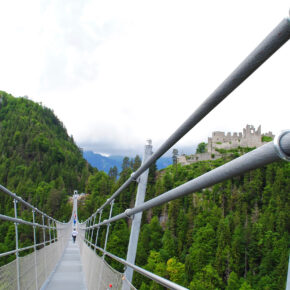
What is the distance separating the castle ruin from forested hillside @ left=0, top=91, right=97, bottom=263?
92.4ft

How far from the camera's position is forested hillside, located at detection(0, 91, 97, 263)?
80.9 m

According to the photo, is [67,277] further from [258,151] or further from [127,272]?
[258,151]

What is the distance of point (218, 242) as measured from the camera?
5453 cm

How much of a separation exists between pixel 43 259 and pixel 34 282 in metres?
0.84

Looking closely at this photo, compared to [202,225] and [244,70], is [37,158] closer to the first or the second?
[202,225]

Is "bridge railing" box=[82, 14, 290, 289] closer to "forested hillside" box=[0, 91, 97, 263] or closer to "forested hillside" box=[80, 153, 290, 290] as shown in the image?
"forested hillside" box=[80, 153, 290, 290]

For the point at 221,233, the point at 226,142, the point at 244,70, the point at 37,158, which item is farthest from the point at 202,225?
the point at 37,158

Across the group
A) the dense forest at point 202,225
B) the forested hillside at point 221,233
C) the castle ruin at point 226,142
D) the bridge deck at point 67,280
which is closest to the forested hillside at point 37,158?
the dense forest at point 202,225

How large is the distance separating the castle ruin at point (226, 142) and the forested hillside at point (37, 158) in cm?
2817

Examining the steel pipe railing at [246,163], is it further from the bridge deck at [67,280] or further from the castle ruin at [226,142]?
the castle ruin at [226,142]

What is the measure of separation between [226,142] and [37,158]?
57.1 m

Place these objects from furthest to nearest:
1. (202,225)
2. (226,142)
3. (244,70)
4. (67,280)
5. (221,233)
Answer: (226,142) → (202,225) → (221,233) → (67,280) → (244,70)

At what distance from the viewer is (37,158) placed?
104m

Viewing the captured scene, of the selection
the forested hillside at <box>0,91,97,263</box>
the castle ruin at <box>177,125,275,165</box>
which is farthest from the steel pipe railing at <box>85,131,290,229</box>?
the forested hillside at <box>0,91,97,263</box>
